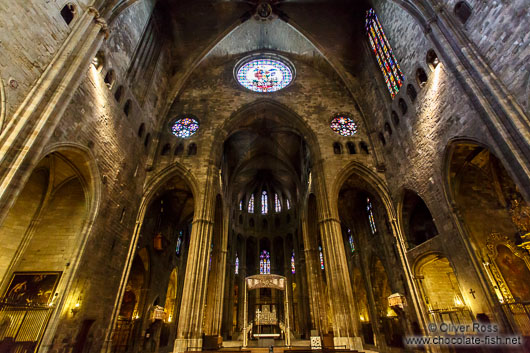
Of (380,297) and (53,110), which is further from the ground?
(53,110)

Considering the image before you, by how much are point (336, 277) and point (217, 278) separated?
28.2 feet

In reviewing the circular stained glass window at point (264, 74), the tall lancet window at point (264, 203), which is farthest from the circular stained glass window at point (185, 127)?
the tall lancet window at point (264, 203)

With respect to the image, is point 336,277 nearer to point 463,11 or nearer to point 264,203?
point 463,11

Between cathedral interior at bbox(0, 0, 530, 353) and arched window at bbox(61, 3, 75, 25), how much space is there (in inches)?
2.7

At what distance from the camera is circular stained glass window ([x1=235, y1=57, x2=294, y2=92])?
18.7m

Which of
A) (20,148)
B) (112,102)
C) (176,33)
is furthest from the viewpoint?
(176,33)

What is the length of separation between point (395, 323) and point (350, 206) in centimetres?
777

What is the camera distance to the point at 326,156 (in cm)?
1477

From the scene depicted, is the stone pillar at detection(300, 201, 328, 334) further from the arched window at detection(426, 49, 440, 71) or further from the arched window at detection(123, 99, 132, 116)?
the arched window at detection(123, 99, 132, 116)

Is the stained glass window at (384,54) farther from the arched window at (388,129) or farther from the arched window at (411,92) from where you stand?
the arched window at (388,129)

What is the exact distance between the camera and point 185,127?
54.3 ft

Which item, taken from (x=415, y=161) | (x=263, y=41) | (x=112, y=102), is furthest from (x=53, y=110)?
(x=263, y=41)

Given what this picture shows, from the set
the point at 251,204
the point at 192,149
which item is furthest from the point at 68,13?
the point at 251,204

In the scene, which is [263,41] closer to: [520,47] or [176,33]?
[176,33]
